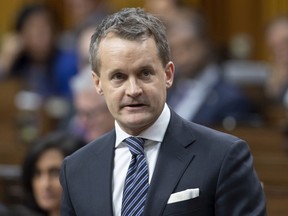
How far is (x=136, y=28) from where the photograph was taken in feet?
9.45

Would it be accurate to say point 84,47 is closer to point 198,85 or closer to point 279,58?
point 198,85

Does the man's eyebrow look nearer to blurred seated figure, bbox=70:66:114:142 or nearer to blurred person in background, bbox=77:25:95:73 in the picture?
blurred seated figure, bbox=70:66:114:142

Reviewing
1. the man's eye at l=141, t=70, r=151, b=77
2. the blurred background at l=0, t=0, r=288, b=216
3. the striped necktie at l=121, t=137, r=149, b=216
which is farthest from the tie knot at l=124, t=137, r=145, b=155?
the blurred background at l=0, t=0, r=288, b=216

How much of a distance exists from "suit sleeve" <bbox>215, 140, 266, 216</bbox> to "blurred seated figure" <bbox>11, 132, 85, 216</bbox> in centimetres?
215

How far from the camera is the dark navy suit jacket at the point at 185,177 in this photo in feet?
9.39

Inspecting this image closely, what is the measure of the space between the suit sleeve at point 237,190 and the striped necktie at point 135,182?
0.23m

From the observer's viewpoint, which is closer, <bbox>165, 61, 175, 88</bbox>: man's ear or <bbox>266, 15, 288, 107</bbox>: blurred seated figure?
<bbox>165, 61, 175, 88</bbox>: man's ear

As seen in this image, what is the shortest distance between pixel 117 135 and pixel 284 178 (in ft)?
9.28

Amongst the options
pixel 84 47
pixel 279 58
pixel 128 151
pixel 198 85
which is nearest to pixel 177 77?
pixel 198 85

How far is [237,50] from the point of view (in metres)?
9.35

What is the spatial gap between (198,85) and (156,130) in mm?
3693

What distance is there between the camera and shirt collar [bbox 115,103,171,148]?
2996 millimetres

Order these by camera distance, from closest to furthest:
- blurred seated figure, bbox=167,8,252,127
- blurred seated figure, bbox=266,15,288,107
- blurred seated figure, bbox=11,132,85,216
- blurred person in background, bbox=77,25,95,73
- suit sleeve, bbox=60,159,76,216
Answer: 1. suit sleeve, bbox=60,159,76,216
2. blurred seated figure, bbox=11,132,85,216
3. blurred seated figure, bbox=167,8,252,127
4. blurred person in background, bbox=77,25,95,73
5. blurred seated figure, bbox=266,15,288,107

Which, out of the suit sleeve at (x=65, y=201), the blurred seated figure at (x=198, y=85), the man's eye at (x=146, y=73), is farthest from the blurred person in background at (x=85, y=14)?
the man's eye at (x=146, y=73)
